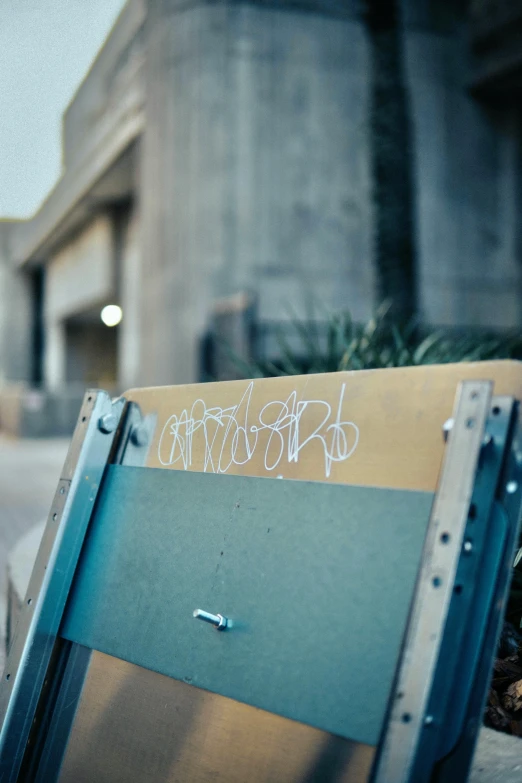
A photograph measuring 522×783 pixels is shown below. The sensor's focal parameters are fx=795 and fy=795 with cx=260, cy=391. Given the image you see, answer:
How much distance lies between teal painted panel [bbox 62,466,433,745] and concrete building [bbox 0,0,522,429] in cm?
1011

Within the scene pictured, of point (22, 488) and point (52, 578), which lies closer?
point (52, 578)

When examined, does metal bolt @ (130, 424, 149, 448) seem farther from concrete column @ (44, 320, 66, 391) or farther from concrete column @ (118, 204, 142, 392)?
concrete column @ (44, 320, 66, 391)

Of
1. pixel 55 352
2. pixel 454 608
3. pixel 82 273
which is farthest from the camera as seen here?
pixel 55 352

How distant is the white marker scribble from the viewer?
165 cm

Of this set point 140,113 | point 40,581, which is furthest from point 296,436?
point 140,113

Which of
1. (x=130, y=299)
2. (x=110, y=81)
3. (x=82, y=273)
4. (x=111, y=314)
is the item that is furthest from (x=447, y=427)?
(x=82, y=273)

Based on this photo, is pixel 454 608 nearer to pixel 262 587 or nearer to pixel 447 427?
pixel 447 427

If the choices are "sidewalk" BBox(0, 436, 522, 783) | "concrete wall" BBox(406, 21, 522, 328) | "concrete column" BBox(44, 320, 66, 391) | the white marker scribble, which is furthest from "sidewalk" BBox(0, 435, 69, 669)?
"concrete column" BBox(44, 320, 66, 391)

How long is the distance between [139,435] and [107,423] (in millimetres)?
92

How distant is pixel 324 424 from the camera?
5.52 feet

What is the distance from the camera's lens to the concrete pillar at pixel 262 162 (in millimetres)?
12766

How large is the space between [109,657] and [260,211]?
11.5 m

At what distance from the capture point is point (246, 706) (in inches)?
60.9

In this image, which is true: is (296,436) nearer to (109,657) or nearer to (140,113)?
(109,657)
